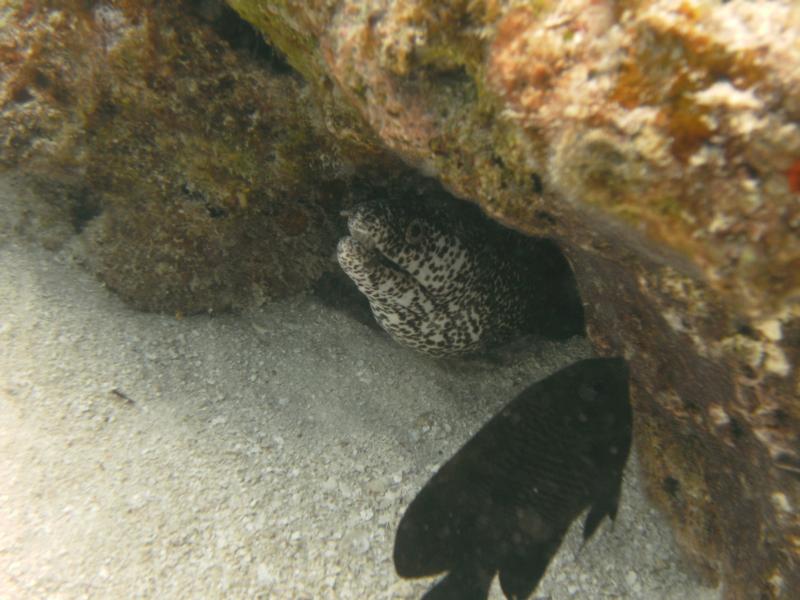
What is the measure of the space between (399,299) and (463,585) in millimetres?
1539

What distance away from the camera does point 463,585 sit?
Result: 2020 mm

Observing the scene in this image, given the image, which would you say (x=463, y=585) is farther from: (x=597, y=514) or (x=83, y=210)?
(x=83, y=210)

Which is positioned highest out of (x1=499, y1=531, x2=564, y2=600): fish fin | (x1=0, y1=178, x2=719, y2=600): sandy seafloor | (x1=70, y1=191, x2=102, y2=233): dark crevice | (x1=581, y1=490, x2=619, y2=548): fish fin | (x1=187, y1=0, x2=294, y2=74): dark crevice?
(x1=187, y1=0, x2=294, y2=74): dark crevice

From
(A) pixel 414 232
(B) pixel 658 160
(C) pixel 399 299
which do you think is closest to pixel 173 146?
(A) pixel 414 232

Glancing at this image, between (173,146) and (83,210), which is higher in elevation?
(173,146)

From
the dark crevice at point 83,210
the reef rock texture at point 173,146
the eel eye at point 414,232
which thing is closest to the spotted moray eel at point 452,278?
the eel eye at point 414,232

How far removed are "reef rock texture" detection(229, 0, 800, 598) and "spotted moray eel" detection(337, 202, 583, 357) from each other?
0.75 metres

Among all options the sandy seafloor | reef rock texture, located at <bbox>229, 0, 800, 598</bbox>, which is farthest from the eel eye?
the sandy seafloor

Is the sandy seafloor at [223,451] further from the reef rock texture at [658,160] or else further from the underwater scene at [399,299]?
the reef rock texture at [658,160]

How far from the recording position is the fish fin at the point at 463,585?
201cm

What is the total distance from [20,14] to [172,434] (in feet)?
7.70

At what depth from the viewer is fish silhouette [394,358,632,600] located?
80.9 inches

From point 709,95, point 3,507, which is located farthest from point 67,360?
point 709,95

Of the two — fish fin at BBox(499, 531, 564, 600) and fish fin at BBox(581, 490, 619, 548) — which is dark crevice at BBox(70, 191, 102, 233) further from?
fish fin at BBox(581, 490, 619, 548)
